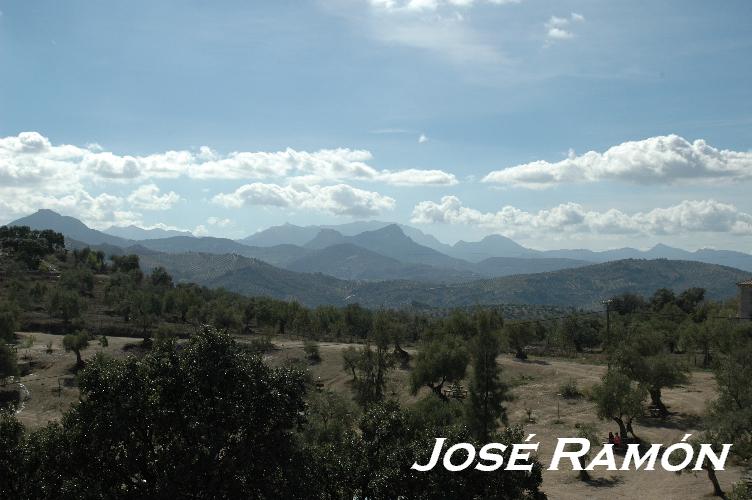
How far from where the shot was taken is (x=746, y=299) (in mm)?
87312

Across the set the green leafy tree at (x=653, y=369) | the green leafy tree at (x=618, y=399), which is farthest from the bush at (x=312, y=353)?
the green leafy tree at (x=618, y=399)

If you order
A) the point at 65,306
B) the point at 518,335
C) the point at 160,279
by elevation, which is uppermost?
the point at 160,279

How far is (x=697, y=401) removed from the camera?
54719 millimetres

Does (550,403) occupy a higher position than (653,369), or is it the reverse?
(653,369)

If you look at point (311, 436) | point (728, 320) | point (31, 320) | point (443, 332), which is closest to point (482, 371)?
point (311, 436)

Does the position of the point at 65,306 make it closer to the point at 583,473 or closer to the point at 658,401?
the point at 583,473

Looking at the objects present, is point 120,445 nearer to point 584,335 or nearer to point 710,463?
point 710,463

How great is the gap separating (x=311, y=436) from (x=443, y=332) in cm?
5816

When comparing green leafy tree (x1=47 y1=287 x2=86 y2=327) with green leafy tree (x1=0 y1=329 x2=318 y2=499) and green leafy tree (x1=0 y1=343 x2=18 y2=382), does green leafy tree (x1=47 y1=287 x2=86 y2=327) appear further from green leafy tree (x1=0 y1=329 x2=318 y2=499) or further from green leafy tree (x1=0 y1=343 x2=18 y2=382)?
green leafy tree (x1=0 y1=329 x2=318 y2=499)

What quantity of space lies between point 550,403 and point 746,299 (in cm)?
4679

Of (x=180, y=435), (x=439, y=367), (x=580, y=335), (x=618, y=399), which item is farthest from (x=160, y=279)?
(x=180, y=435)

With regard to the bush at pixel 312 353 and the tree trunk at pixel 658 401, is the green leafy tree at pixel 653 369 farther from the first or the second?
the bush at pixel 312 353

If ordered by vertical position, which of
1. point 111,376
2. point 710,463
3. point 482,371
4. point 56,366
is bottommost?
point 56,366

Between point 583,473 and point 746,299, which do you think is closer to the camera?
point 583,473
